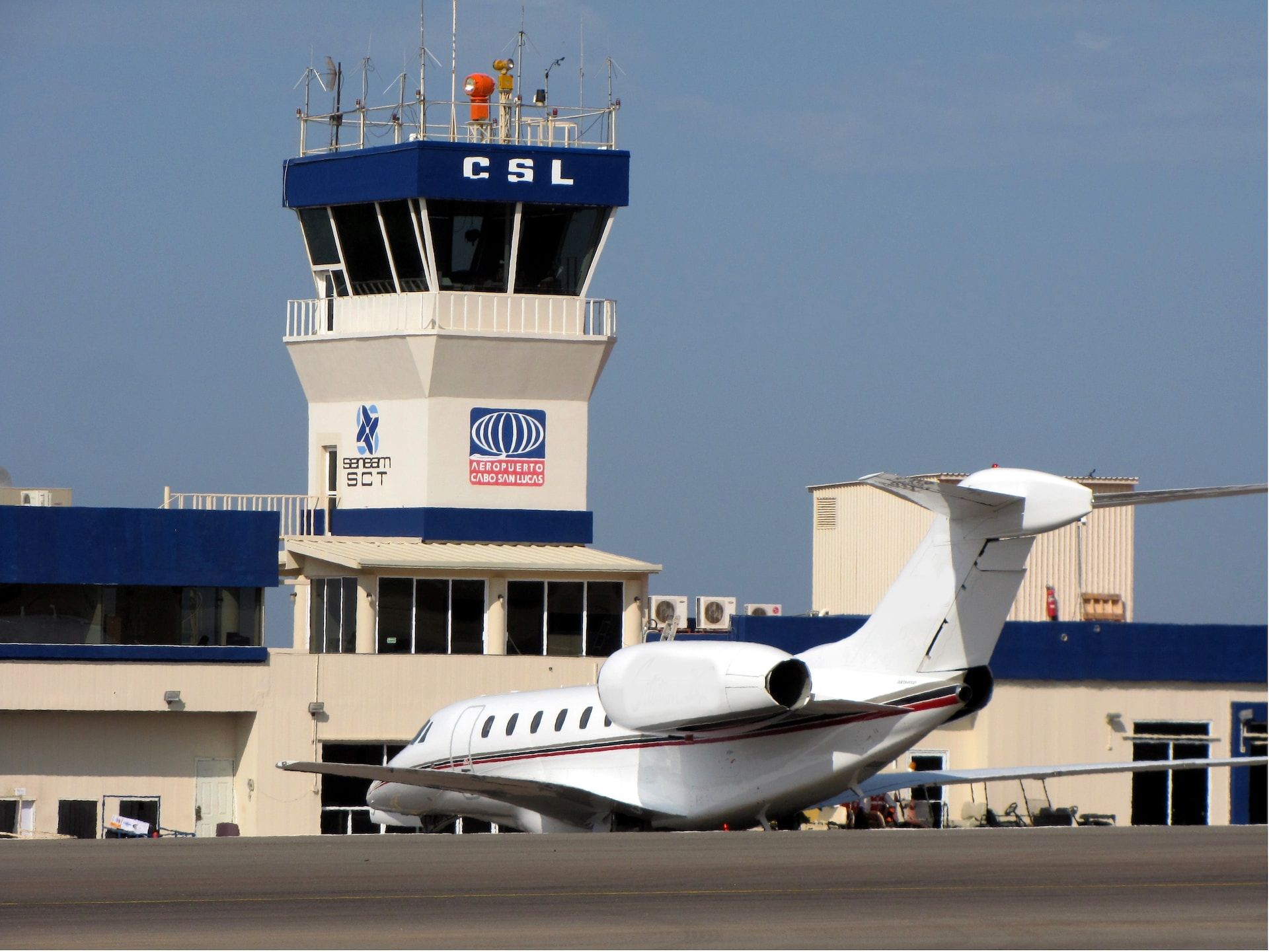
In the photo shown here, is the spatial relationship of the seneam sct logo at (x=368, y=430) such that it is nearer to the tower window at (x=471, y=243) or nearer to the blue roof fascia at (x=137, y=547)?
the tower window at (x=471, y=243)

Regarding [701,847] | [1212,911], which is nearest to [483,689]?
[701,847]

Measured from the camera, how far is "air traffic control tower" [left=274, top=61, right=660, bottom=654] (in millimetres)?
42875

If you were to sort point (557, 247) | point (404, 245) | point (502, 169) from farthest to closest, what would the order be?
point (557, 247), point (404, 245), point (502, 169)

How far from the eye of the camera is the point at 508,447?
4406cm

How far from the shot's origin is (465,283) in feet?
143

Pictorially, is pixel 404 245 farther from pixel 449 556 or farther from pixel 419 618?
pixel 419 618

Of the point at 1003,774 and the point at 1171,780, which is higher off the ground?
the point at 1003,774

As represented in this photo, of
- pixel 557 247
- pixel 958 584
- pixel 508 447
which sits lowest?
pixel 958 584

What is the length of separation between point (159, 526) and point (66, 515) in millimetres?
1767

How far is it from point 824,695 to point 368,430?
22354mm

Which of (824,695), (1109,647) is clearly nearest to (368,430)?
(1109,647)

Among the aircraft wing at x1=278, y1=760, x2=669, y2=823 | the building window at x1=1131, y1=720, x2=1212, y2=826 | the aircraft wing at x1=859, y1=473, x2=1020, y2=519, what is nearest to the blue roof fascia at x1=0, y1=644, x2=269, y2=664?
the aircraft wing at x1=278, y1=760, x2=669, y2=823

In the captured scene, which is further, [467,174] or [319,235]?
[319,235]

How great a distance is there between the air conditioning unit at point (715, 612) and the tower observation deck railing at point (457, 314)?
22.4 ft
